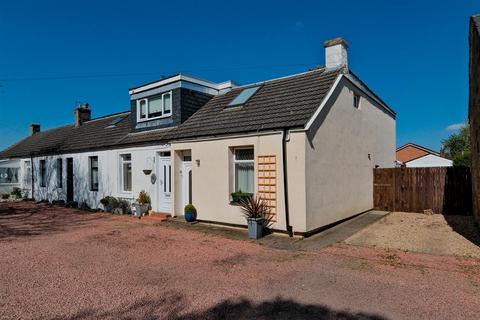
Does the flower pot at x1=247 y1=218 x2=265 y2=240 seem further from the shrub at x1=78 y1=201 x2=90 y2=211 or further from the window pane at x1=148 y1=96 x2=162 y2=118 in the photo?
the shrub at x1=78 y1=201 x2=90 y2=211

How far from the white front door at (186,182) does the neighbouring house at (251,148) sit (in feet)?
0.14

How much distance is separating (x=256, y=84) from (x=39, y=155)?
1612 cm

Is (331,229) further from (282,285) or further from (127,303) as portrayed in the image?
(127,303)

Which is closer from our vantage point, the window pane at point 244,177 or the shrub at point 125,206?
the window pane at point 244,177

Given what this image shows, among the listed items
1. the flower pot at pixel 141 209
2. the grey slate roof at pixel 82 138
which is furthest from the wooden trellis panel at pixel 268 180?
the grey slate roof at pixel 82 138

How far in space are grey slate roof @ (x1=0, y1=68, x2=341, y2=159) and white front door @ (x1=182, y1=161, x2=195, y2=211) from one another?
118cm

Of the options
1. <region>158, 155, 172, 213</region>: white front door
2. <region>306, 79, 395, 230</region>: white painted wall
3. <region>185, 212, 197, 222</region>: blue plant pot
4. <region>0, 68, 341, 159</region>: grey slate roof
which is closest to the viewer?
<region>306, 79, 395, 230</region>: white painted wall

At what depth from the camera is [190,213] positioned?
1168cm

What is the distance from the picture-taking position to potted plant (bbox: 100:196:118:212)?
1516cm

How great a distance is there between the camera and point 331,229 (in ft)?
33.4

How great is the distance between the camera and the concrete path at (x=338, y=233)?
8.34 m

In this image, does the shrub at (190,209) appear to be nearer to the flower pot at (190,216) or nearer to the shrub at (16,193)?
the flower pot at (190,216)

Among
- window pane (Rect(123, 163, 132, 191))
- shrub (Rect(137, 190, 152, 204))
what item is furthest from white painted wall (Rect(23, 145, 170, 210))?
window pane (Rect(123, 163, 132, 191))

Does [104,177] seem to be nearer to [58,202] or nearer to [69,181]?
[69,181]
